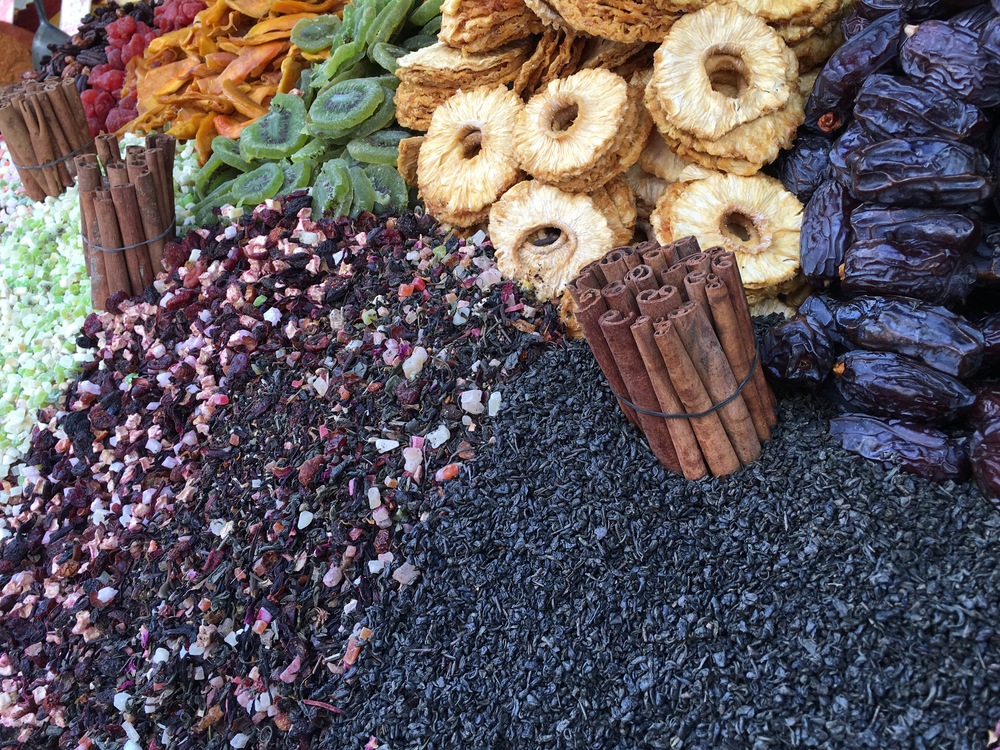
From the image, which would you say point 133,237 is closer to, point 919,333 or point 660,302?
point 660,302

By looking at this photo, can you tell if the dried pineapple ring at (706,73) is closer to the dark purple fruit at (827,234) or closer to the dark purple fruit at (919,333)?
the dark purple fruit at (827,234)

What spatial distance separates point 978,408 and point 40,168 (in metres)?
3.59

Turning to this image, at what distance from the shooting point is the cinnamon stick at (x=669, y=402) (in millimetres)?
1536

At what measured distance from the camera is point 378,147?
2.70 meters

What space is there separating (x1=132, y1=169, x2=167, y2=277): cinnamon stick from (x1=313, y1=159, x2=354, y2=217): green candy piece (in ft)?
1.84

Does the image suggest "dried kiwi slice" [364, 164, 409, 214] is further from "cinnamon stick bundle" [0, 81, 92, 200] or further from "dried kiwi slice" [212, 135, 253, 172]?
"cinnamon stick bundle" [0, 81, 92, 200]

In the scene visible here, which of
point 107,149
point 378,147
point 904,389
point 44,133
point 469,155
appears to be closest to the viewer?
point 904,389

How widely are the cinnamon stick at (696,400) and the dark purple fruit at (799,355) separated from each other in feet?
0.83

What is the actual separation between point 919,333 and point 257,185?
2.17 metres

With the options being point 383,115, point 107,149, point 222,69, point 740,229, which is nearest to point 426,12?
point 383,115

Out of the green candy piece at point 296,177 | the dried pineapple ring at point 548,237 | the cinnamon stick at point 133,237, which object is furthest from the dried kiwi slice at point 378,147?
the cinnamon stick at point 133,237

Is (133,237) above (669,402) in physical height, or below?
above

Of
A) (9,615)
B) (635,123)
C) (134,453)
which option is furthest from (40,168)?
(635,123)

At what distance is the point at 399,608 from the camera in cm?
168
